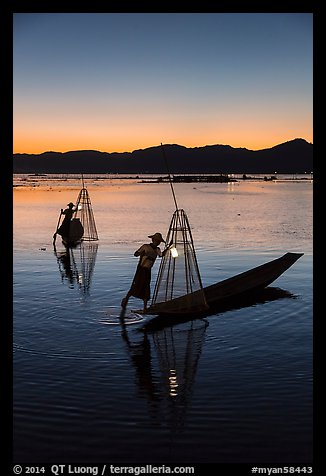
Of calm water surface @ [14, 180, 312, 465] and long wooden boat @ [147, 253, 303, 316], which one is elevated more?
long wooden boat @ [147, 253, 303, 316]

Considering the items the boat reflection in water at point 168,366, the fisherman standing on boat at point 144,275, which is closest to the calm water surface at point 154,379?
the boat reflection in water at point 168,366

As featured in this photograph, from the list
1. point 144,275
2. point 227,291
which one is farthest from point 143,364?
point 227,291

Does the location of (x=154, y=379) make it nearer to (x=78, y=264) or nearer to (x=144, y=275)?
(x=144, y=275)

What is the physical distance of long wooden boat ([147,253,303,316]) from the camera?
30.9ft

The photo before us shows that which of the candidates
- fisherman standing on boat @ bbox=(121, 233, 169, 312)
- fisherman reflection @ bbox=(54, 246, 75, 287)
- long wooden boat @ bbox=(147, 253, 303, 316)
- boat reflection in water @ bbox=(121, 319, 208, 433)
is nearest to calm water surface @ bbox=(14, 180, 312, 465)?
boat reflection in water @ bbox=(121, 319, 208, 433)

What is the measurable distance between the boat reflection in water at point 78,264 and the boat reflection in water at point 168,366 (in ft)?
10.3

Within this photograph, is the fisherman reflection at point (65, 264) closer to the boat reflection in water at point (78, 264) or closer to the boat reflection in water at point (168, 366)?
the boat reflection in water at point (78, 264)

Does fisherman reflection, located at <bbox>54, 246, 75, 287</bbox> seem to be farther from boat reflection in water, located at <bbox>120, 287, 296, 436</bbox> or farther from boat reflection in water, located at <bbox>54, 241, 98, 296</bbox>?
boat reflection in water, located at <bbox>120, 287, 296, 436</bbox>

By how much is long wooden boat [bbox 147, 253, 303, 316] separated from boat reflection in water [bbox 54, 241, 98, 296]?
243cm

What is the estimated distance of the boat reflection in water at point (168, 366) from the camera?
571cm

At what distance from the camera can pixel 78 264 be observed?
14852 millimetres
